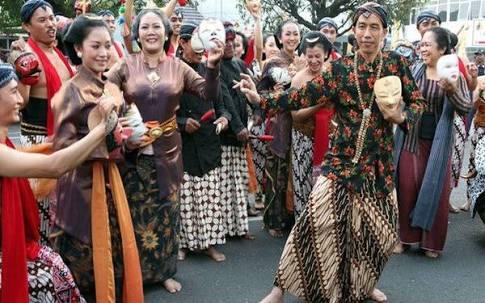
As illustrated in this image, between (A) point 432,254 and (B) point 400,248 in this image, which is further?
(B) point 400,248

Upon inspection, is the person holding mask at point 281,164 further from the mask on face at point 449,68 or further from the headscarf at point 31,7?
the headscarf at point 31,7

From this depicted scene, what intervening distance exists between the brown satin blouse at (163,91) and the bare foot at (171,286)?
620 mm

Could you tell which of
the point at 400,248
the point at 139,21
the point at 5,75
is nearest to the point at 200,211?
the point at 139,21

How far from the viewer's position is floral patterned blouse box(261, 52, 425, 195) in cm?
342

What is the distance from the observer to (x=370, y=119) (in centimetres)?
342

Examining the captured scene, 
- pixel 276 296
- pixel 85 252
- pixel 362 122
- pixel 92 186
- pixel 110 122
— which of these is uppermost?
pixel 110 122

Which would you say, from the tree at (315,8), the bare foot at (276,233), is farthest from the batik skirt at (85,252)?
the tree at (315,8)

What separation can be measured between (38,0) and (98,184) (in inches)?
63.6

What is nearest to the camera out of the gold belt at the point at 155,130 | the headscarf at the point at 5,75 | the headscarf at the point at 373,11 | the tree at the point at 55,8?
the headscarf at the point at 5,75

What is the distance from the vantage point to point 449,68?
13.4 ft

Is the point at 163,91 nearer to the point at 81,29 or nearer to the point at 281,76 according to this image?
the point at 81,29

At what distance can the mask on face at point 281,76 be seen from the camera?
5141 millimetres

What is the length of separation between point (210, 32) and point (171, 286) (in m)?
1.71

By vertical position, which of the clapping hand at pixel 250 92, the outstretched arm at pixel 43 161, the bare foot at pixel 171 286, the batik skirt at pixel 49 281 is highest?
the clapping hand at pixel 250 92
